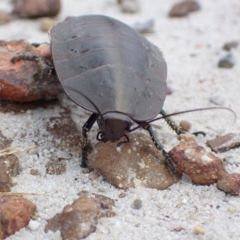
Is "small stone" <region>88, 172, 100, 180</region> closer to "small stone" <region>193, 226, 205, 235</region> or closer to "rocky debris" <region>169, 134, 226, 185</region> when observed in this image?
"rocky debris" <region>169, 134, 226, 185</region>

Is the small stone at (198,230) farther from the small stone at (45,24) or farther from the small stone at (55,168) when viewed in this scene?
the small stone at (45,24)

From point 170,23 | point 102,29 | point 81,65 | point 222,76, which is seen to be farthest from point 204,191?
point 170,23

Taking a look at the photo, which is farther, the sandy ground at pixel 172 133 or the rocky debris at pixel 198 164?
the rocky debris at pixel 198 164

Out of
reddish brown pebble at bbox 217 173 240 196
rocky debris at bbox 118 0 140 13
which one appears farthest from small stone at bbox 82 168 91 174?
rocky debris at bbox 118 0 140 13

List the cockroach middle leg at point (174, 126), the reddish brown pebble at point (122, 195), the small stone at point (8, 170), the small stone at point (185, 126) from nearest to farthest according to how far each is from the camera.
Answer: the small stone at point (8, 170)
the reddish brown pebble at point (122, 195)
the cockroach middle leg at point (174, 126)
the small stone at point (185, 126)

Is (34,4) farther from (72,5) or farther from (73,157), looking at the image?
(73,157)

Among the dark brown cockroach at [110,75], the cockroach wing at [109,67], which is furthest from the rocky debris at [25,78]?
the cockroach wing at [109,67]

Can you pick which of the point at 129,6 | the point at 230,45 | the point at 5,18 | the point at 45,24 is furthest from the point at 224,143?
the point at 5,18
